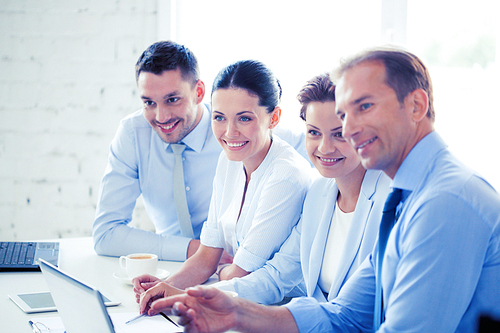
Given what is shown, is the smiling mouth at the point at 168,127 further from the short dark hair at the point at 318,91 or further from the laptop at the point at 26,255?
the short dark hair at the point at 318,91

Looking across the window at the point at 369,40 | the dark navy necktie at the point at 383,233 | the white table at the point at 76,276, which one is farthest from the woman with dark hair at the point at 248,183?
the window at the point at 369,40

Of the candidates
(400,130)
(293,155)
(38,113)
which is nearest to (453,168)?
(400,130)

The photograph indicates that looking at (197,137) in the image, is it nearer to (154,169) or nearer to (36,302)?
(154,169)

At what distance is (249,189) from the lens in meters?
1.55

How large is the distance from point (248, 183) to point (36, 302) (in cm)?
75

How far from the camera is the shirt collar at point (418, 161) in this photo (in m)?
0.86

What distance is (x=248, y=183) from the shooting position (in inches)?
62.8

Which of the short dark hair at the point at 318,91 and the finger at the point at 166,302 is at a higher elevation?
the short dark hair at the point at 318,91

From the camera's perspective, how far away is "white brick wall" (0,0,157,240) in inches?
108

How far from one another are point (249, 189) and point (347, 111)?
0.69 meters

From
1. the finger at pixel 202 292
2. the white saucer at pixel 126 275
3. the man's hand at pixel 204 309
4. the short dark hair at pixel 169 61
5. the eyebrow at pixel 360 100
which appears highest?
the short dark hair at pixel 169 61

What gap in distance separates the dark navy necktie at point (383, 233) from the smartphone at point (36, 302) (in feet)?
2.18

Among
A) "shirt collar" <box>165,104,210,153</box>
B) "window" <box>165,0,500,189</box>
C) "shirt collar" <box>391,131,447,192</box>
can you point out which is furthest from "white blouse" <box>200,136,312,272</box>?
"window" <box>165,0,500,189</box>

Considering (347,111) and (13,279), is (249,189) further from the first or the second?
(13,279)
